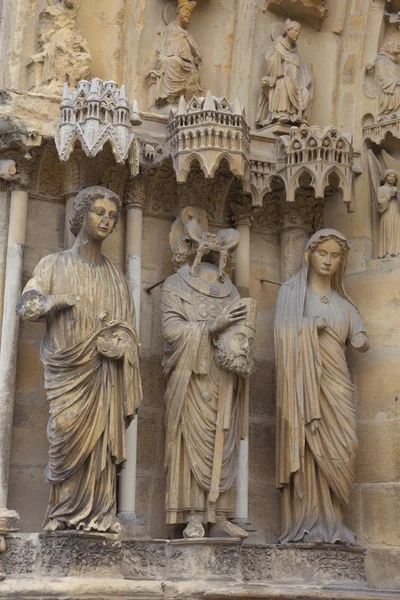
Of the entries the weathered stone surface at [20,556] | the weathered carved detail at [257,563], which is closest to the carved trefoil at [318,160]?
the weathered carved detail at [257,563]

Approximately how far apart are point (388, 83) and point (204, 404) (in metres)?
3.11

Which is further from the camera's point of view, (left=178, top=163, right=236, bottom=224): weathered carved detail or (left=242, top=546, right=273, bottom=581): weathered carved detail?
(left=178, top=163, right=236, bottom=224): weathered carved detail

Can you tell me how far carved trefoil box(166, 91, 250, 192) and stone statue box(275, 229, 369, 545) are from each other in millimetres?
928

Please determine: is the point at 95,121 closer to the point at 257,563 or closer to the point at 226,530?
the point at 226,530

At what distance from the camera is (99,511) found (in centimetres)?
816

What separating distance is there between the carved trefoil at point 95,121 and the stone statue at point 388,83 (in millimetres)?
2263

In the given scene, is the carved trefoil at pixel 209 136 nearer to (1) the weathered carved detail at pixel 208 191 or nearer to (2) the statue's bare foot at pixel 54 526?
(1) the weathered carved detail at pixel 208 191

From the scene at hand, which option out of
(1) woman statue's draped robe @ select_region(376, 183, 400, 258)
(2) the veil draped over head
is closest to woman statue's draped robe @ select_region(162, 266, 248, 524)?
(2) the veil draped over head

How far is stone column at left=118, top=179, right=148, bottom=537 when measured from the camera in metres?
8.67

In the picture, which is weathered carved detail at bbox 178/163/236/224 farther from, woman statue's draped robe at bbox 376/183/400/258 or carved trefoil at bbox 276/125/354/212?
woman statue's draped robe at bbox 376/183/400/258

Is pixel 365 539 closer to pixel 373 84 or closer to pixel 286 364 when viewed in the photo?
pixel 286 364

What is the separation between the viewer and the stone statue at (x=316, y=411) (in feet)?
29.7

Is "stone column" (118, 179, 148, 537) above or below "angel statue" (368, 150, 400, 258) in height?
below

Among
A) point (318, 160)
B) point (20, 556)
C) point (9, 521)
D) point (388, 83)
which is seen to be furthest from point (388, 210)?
point (20, 556)
